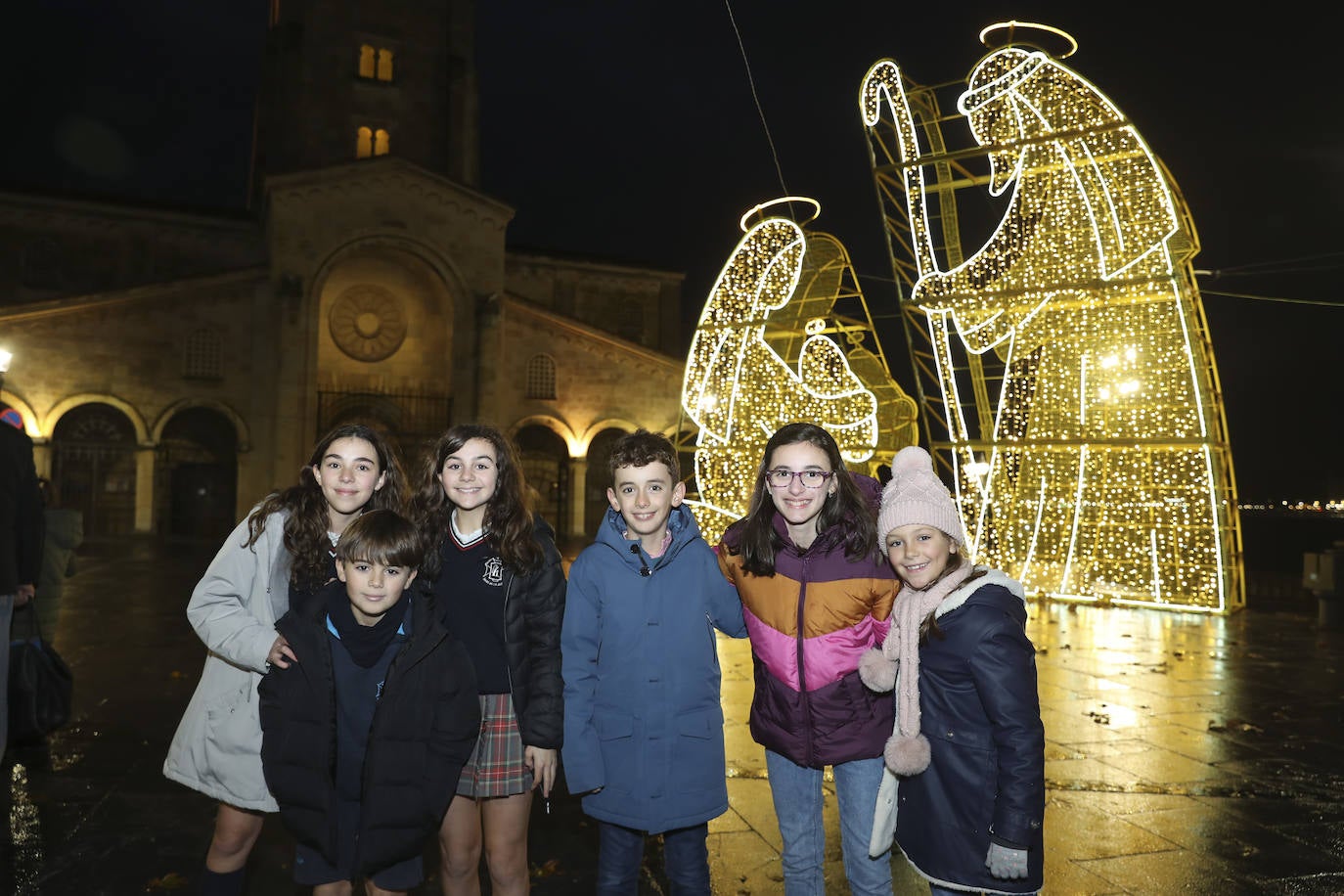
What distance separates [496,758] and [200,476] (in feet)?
89.7

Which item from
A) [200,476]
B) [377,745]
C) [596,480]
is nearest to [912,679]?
[377,745]

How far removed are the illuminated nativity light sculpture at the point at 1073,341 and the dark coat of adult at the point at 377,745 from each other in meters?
11.3

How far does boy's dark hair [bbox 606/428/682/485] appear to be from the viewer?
126 inches

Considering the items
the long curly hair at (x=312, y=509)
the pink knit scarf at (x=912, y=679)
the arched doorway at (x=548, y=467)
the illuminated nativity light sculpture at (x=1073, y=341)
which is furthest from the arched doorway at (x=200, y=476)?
the pink knit scarf at (x=912, y=679)

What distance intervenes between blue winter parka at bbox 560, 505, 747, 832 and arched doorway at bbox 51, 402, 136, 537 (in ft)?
87.5

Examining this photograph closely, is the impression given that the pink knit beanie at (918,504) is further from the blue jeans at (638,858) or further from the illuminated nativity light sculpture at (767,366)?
the illuminated nativity light sculpture at (767,366)

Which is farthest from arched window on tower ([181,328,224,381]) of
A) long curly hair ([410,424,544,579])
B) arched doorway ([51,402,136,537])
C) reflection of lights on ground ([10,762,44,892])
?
long curly hair ([410,424,544,579])

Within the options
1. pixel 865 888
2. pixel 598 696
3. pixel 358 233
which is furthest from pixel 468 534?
pixel 358 233

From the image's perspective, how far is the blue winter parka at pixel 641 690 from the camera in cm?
309

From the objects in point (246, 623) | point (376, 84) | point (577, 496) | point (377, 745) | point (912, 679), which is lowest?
point (377, 745)

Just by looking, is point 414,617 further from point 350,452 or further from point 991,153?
point 991,153

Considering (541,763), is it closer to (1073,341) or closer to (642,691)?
(642,691)

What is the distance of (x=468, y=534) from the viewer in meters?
3.37

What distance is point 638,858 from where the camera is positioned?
3.20m
